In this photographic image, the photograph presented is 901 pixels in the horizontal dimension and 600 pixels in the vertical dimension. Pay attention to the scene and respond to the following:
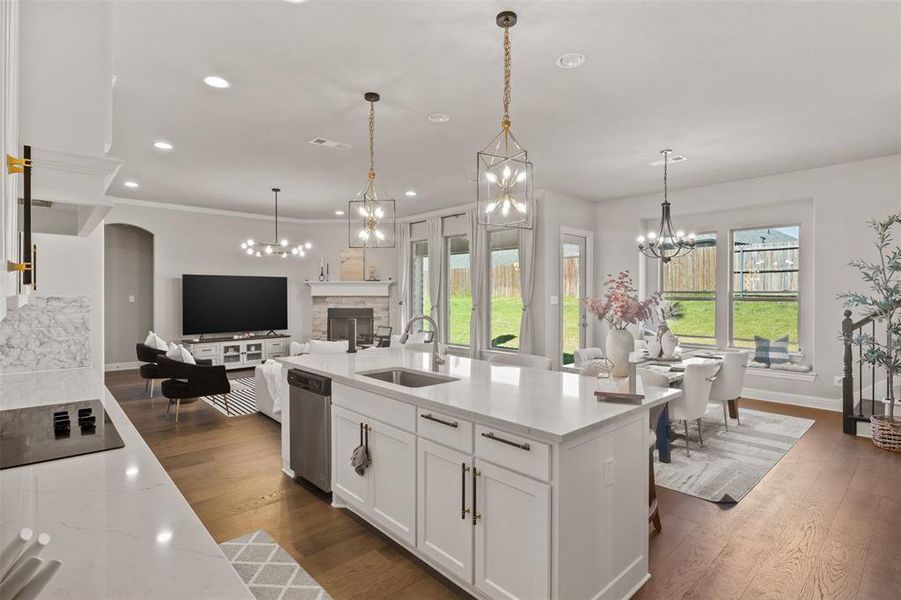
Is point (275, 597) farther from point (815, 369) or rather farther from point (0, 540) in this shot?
point (815, 369)

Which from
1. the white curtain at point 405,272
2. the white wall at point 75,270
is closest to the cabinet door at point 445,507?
the white wall at point 75,270

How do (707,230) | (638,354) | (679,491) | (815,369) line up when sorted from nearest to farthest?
(679,491)
(638,354)
(815,369)
(707,230)

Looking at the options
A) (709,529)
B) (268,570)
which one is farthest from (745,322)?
(268,570)

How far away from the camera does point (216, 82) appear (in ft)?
11.0

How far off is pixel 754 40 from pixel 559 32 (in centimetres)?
119

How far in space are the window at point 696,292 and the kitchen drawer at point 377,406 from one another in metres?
5.70

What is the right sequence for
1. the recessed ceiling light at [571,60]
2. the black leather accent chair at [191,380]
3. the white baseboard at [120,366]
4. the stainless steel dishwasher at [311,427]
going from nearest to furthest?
the recessed ceiling light at [571,60]
the stainless steel dishwasher at [311,427]
the black leather accent chair at [191,380]
the white baseboard at [120,366]

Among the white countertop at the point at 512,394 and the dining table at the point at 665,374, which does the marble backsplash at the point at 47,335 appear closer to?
the white countertop at the point at 512,394

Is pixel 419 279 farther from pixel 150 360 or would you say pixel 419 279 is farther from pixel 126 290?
pixel 126 290

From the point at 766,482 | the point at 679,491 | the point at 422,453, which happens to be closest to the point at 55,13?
the point at 422,453

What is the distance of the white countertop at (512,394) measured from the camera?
1.90 m

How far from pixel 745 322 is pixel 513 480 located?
5.95m

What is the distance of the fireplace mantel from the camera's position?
9.28m

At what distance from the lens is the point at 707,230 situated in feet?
22.2
